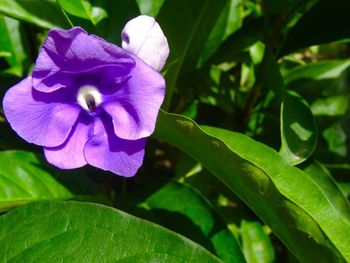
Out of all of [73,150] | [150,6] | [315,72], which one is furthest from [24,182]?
[315,72]

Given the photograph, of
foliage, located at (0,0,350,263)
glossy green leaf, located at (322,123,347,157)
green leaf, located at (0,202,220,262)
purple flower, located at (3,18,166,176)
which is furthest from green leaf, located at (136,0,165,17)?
glossy green leaf, located at (322,123,347,157)

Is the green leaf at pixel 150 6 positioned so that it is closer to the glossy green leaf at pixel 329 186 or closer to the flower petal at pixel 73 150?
the flower petal at pixel 73 150

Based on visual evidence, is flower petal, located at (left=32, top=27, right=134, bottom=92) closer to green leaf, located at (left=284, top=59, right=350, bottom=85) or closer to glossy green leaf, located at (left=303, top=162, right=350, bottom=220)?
glossy green leaf, located at (left=303, top=162, right=350, bottom=220)

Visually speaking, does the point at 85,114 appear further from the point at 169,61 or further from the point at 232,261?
the point at 232,261

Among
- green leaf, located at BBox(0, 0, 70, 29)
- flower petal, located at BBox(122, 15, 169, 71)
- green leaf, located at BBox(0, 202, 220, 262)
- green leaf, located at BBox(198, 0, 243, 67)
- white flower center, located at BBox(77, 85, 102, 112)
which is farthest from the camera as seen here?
green leaf, located at BBox(198, 0, 243, 67)

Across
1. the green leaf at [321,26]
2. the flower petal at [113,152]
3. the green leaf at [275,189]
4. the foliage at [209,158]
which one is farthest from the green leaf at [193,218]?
the green leaf at [321,26]

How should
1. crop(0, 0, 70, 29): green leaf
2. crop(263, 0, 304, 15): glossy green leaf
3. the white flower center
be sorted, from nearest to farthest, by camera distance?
the white flower center, crop(0, 0, 70, 29): green leaf, crop(263, 0, 304, 15): glossy green leaf

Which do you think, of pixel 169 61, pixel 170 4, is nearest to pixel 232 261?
pixel 169 61
